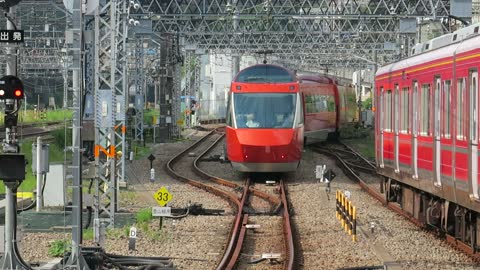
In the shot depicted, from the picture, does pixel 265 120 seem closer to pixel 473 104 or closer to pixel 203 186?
pixel 203 186

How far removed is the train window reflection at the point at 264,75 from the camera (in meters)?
29.5

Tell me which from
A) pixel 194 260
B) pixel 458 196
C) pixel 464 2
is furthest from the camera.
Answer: pixel 464 2

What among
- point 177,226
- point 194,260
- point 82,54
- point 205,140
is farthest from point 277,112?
point 205,140

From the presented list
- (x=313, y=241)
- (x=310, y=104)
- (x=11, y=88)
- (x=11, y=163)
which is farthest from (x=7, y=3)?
(x=310, y=104)

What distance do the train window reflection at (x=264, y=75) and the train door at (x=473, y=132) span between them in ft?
53.0

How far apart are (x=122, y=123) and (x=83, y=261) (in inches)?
577

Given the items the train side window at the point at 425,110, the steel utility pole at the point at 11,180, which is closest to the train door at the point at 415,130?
the train side window at the point at 425,110

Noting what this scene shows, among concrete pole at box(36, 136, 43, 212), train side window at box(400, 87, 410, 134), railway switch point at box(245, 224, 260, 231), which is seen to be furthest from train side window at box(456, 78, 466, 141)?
concrete pole at box(36, 136, 43, 212)

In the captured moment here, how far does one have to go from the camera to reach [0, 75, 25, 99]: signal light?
12.3 metres

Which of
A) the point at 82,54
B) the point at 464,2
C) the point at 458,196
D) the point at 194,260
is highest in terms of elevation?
the point at 464,2

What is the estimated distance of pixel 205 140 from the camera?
5806 centimetres

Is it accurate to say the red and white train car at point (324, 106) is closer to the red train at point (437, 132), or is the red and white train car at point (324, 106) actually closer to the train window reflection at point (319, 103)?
the train window reflection at point (319, 103)

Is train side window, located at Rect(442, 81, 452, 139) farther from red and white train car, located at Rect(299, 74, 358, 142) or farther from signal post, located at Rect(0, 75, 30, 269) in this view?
red and white train car, located at Rect(299, 74, 358, 142)

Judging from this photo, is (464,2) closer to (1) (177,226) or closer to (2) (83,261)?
(1) (177,226)
